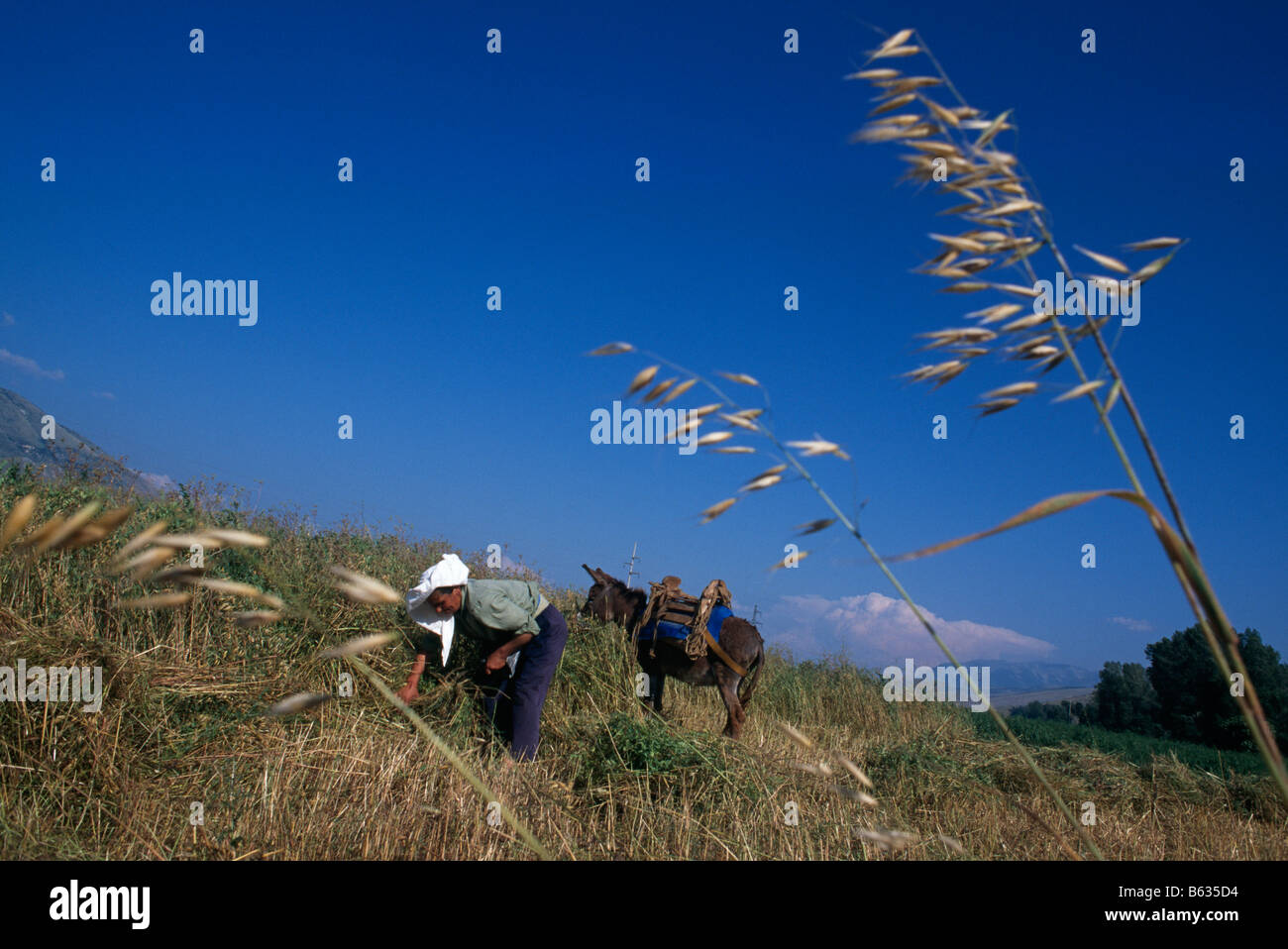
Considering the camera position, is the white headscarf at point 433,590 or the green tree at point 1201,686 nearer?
the white headscarf at point 433,590

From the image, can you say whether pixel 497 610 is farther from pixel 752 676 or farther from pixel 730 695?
pixel 752 676

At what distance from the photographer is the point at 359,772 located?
14.0 feet

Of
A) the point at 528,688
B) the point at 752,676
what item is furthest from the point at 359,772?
the point at 752,676

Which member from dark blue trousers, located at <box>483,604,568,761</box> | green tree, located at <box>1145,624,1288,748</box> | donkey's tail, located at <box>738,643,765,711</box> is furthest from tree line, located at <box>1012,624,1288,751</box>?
dark blue trousers, located at <box>483,604,568,761</box>

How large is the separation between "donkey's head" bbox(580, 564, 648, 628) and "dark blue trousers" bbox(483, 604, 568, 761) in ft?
3.84

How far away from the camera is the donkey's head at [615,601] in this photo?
8.77m

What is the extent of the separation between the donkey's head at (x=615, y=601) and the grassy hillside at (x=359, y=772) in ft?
2.73

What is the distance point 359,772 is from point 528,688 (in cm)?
280

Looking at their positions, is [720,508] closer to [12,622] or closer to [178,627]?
[12,622]

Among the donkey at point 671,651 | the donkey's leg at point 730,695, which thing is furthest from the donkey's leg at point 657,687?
Result: the donkey's leg at point 730,695

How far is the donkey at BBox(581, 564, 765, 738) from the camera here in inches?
335

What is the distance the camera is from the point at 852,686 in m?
14.3

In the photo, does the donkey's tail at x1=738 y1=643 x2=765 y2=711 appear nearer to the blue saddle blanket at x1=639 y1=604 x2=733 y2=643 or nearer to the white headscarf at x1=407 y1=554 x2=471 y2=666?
the blue saddle blanket at x1=639 y1=604 x2=733 y2=643

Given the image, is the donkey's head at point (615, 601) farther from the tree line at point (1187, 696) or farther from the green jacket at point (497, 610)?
the tree line at point (1187, 696)
